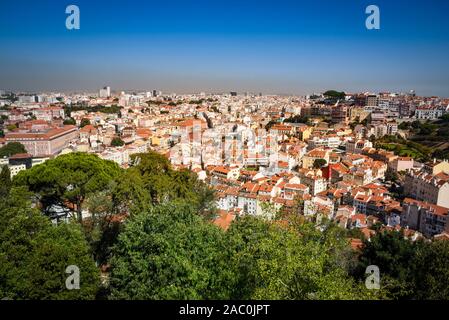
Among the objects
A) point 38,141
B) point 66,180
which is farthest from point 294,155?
point 38,141

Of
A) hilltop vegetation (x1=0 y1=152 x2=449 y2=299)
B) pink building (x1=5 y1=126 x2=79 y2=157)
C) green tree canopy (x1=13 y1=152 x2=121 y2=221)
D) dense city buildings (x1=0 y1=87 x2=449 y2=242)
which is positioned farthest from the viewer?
pink building (x1=5 y1=126 x2=79 y2=157)

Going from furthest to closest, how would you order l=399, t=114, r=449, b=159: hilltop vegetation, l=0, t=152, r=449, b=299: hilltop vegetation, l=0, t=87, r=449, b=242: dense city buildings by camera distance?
l=399, t=114, r=449, b=159: hilltop vegetation
l=0, t=87, r=449, b=242: dense city buildings
l=0, t=152, r=449, b=299: hilltop vegetation

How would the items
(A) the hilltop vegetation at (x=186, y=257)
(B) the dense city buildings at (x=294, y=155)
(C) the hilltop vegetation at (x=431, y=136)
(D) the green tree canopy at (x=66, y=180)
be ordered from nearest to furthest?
(A) the hilltop vegetation at (x=186, y=257) → (D) the green tree canopy at (x=66, y=180) → (B) the dense city buildings at (x=294, y=155) → (C) the hilltop vegetation at (x=431, y=136)

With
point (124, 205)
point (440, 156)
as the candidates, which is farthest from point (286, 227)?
point (440, 156)

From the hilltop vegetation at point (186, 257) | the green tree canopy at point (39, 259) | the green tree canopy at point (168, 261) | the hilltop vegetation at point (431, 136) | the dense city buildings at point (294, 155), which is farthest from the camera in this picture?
the hilltop vegetation at point (431, 136)

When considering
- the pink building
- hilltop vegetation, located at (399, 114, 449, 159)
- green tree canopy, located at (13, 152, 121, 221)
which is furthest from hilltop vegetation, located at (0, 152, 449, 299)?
the pink building

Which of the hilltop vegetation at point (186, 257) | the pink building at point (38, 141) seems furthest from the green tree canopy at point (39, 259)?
the pink building at point (38, 141)

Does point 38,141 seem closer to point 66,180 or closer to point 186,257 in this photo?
point 66,180

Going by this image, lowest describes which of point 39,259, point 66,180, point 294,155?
point 294,155

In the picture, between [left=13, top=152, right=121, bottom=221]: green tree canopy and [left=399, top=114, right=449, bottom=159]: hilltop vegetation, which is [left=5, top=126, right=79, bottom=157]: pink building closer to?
[left=13, top=152, right=121, bottom=221]: green tree canopy

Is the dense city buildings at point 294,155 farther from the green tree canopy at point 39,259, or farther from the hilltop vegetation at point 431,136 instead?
the green tree canopy at point 39,259
